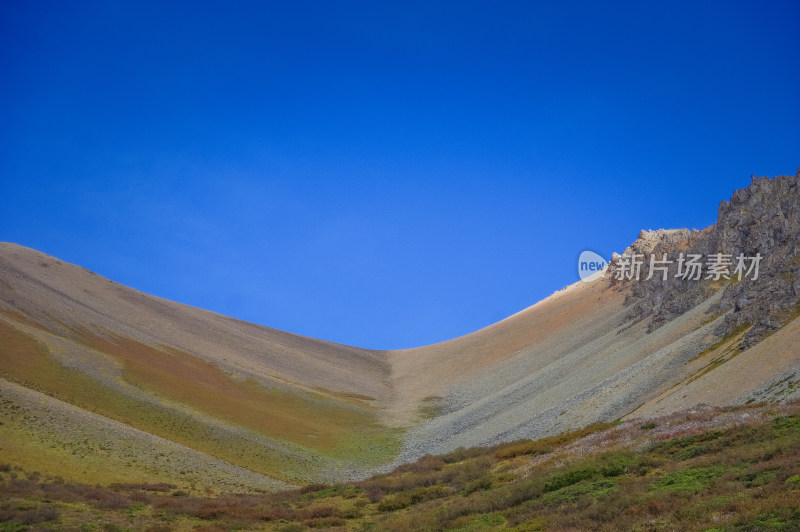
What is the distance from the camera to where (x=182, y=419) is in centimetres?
5700

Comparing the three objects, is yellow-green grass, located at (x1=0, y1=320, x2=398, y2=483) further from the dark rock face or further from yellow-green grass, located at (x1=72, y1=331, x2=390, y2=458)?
the dark rock face

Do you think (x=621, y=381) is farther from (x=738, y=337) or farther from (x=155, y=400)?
(x=155, y=400)

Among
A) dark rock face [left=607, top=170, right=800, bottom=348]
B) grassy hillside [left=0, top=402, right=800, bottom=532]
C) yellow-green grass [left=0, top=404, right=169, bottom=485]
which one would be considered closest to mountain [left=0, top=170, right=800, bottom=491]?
yellow-green grass [left=0, top=404, right=169, bottom=485]

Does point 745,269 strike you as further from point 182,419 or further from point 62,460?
point 62,460

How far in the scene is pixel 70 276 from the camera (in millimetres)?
112750

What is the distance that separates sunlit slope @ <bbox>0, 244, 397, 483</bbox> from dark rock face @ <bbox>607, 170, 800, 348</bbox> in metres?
37.8

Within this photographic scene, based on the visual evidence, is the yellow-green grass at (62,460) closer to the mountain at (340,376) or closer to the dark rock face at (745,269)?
the mountain at (340,376)

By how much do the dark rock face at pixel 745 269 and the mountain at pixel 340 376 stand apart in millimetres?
258

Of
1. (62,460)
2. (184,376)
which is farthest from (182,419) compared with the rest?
(62,460)

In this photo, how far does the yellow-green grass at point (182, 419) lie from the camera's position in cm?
5212

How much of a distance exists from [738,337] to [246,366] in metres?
71.6

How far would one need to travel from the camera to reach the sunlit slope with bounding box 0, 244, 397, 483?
54.8m

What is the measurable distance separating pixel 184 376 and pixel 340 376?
42978mm

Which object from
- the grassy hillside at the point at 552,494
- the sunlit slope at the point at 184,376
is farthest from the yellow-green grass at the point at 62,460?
the sunlit slope at the point at 184,376
